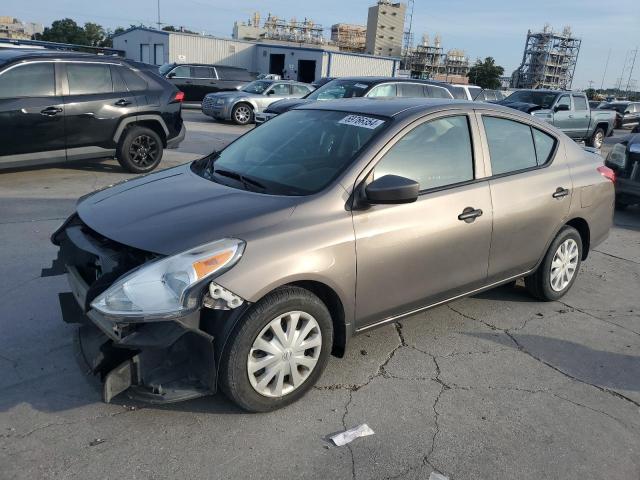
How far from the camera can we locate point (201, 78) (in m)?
21.9

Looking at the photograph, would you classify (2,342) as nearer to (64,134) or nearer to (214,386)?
(214,386)

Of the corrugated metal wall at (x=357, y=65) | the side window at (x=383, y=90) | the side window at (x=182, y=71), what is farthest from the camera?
the corrugated metal wall at (x=357, y=65)

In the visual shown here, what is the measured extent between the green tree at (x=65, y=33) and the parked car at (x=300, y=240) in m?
87.9

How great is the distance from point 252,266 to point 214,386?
0.63 m

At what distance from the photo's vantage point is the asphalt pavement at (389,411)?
8.66 feet

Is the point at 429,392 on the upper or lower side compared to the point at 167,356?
lower

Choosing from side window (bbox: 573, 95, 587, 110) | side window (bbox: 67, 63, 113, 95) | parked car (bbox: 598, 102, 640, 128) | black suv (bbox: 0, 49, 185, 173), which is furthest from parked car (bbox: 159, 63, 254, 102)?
parked car (bbox: 598, 102, 640, 128)

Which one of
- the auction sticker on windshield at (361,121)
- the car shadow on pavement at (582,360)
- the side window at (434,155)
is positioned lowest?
the car shadow on pavement at (582,360)

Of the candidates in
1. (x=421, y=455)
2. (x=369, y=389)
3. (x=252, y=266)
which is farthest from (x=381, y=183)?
(x=421, y=455)

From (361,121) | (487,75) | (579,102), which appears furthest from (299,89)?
(487,75)

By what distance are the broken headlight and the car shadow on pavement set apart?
2.31 meters

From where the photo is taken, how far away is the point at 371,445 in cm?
281

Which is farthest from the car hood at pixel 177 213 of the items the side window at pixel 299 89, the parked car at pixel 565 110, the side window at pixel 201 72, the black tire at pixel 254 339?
the side window at pixel 201 72

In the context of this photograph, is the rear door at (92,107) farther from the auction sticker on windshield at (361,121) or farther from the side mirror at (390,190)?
the side mirror at (390,190)
